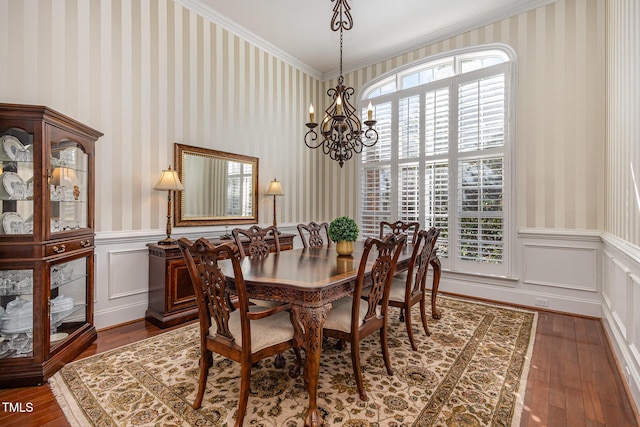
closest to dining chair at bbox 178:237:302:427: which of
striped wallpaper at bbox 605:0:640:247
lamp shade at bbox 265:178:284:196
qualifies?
striped wallpaper at bbox 605:0:640:247

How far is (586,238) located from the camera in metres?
3.37

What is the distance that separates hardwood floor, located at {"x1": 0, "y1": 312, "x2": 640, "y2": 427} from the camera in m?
1.73

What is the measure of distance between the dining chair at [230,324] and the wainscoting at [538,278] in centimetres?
188

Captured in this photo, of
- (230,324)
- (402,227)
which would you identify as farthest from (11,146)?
(402,227)

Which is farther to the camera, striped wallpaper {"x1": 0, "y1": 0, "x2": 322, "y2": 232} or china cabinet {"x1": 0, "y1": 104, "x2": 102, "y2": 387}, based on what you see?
striped wallpaper {"x1": 0, "y1": 0, "x2": 322, "y2": 232}

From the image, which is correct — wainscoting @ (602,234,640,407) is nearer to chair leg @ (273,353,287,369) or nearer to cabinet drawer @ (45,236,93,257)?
chair leg @ (273,353,287,369)

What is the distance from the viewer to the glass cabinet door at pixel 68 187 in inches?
92.0

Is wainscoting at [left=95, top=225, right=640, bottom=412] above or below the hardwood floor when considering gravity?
above

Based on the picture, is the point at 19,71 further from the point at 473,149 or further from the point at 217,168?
the point at 473,149

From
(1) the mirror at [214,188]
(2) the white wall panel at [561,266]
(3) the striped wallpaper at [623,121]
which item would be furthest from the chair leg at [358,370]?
(2) the white wall panel at [561,266]

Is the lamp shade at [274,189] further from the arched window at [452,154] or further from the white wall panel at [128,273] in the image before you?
the white wall panel at [128,273]

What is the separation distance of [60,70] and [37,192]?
134cm

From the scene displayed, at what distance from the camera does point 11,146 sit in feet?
7.26

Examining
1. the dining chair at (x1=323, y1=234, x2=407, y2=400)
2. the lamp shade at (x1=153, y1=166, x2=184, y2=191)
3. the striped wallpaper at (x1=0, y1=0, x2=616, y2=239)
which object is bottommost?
the dining chair at (x1=323, y1=234, x2=407, y2=400)
